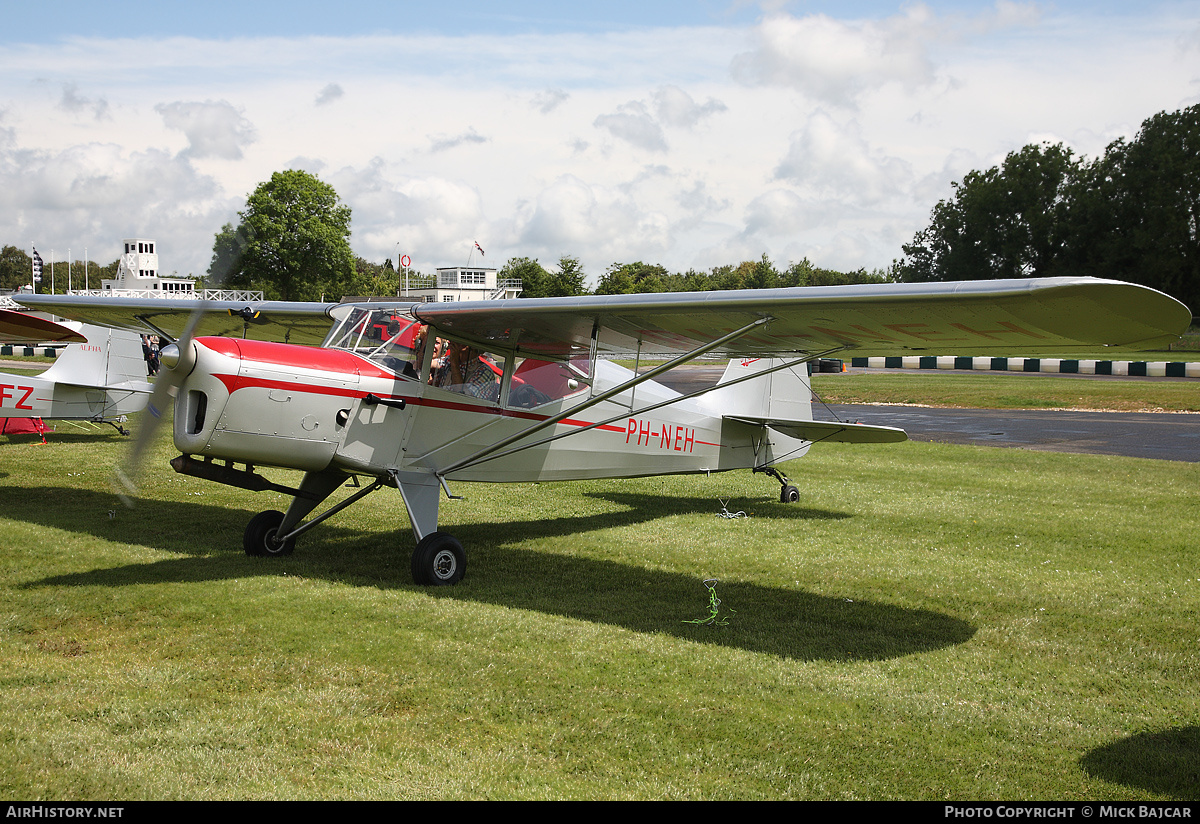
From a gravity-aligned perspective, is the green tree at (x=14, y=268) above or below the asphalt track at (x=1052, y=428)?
above

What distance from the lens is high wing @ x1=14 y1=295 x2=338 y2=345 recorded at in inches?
349

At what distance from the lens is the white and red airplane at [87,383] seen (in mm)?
13516

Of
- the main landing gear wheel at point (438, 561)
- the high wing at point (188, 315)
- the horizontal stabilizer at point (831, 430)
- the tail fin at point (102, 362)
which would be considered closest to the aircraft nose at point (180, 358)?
the high wing at point (188, 315)

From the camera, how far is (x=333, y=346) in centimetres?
736

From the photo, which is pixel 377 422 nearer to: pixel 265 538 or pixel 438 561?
pixel 438 561

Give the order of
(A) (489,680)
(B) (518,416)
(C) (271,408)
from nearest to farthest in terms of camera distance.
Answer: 1. (A) (489,680)
2. (C) (271,408)
3. (B) (518,416)

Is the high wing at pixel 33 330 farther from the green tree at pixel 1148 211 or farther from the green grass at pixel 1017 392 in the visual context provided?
the green tree at pixel 1148 211

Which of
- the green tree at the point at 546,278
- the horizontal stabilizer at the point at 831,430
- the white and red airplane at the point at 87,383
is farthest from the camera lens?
the green tree at the point at 546,278

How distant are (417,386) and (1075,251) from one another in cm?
6365

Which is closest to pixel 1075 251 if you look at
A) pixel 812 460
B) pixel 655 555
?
pixel 812 460

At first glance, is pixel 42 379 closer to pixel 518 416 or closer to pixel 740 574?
pixel 518 416

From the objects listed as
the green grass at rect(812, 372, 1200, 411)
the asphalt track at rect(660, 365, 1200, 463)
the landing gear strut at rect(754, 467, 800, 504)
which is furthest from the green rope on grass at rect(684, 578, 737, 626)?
the green grass at rect(812, 372, 1200, 411)

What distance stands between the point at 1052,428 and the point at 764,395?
1161 centimetres

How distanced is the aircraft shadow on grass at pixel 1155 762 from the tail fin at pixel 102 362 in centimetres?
1510
